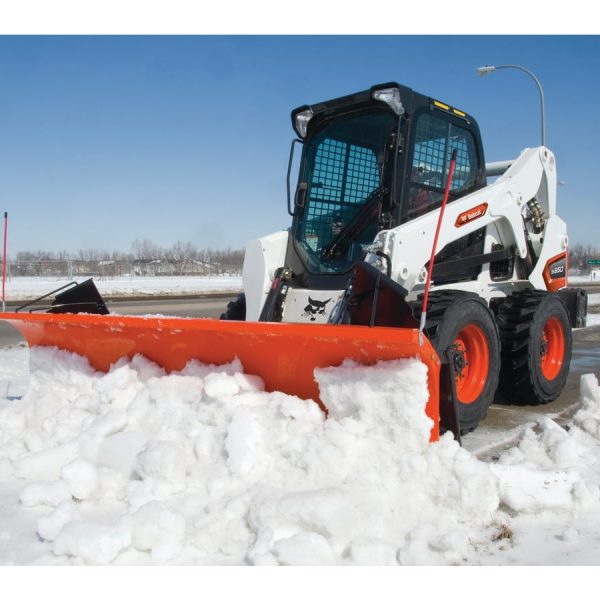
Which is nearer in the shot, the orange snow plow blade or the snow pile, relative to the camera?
the snow pile

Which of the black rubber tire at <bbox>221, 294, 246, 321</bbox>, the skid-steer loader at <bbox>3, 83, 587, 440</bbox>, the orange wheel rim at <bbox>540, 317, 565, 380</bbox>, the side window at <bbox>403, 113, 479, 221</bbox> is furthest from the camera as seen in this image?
the orange wheel rim at <bbox>540, 317, 565, 380</bbox>

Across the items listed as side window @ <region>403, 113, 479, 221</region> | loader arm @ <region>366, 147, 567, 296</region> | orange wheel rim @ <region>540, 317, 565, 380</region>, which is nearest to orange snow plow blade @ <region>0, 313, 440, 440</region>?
loader arm @ <region>366, 147, 567, 296</region>

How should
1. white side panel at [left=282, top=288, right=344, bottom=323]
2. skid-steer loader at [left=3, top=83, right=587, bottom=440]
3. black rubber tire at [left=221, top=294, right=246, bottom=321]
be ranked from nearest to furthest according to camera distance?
skid-steer loader at [left=3, top=83, right=587, bottom=440], white side panel at [left=282, top=288, right=344, bottom=323], black rubber tire at [left=221, top=294, right=246, bottom=321]

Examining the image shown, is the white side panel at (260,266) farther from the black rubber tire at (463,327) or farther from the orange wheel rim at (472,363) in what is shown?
the orange wheel rim at (472,363)

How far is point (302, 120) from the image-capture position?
5410mm

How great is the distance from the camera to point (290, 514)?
8.71 ft

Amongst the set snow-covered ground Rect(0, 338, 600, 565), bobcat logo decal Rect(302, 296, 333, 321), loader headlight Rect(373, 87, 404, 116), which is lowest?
snow-covered ground Rect(0, 338, 600, 565)

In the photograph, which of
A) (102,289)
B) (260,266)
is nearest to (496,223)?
(260,266)

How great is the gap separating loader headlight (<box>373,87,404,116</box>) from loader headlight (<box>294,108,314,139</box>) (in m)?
0.88

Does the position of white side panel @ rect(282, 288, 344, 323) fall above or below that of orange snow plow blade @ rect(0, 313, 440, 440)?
above

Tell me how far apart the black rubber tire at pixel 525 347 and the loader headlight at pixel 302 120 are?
2.36 m

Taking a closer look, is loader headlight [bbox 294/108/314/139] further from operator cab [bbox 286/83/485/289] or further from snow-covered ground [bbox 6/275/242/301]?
snow-covered ground [bbox 6/275/242/301]

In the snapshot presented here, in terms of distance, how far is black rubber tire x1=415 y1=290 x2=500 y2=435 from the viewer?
12.7 feet
